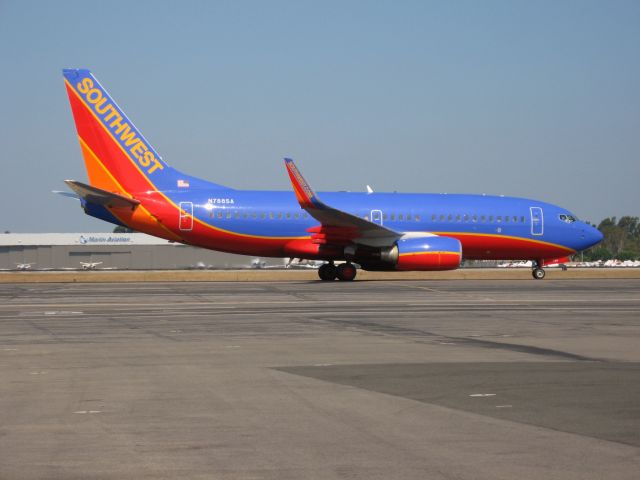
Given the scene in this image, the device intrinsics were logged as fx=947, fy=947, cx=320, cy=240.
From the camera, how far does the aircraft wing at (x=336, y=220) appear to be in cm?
Result: 3606

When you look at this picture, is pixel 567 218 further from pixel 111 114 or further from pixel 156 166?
pixel 111 114

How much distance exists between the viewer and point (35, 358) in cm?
1441

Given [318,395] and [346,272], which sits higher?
[346,272]

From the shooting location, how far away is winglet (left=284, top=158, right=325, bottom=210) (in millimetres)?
35969

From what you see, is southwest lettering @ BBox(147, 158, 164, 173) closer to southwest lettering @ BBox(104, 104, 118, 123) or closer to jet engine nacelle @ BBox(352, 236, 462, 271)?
southwest lettering @ BBox(104, 104, 118, 123)

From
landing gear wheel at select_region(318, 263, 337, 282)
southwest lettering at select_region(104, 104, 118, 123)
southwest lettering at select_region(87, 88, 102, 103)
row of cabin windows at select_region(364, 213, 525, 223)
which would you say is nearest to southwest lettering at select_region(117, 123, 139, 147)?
southwest lettering at select_region(104, 104, 118, 123)

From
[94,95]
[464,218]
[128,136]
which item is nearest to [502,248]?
[464,218]

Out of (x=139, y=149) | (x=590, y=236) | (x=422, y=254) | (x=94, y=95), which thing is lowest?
(x=422, y=254)

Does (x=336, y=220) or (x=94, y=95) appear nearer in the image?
(x=336, y=220)

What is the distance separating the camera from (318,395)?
10.9 metres

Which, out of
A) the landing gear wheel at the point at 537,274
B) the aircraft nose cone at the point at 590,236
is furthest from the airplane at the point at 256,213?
the aircraft nose cone at the point at 590,236

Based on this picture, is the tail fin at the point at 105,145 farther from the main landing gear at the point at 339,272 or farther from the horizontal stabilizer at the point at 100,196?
the main landing gear at the point at 339,272

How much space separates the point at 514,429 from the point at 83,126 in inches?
1330

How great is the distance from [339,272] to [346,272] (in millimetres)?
448
